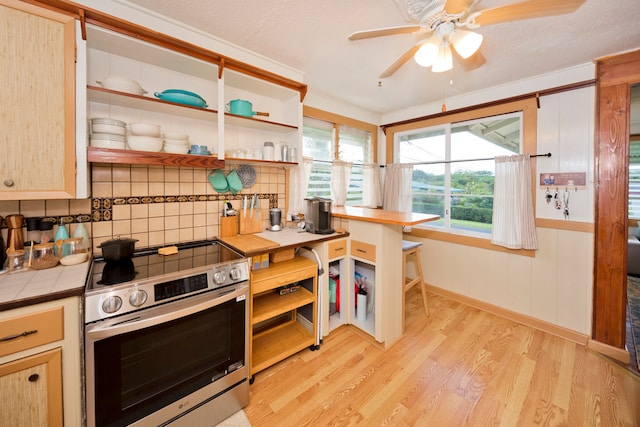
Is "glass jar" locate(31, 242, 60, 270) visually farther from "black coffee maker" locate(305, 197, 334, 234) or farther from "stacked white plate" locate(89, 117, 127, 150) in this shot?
"black coffee maker" locate(305, 197, 334, 234)

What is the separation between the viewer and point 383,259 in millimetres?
1971

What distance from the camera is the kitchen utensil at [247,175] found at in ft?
7.06

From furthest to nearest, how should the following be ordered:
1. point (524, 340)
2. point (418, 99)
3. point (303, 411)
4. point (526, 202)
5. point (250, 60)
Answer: point (418, 99) → point (526, 202) → point (524, 340) → point (250, 60) → point (303, 411)

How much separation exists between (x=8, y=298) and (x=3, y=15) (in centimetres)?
124

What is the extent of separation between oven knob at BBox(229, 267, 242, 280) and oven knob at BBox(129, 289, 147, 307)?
0.41 meters

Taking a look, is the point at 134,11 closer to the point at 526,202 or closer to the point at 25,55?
the point at 25,55

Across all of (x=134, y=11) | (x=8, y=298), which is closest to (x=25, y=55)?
(x=134, y=11)

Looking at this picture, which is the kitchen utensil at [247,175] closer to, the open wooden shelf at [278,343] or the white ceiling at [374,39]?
the white ceiling at [374,39]

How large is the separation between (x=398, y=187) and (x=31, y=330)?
336 centimetres

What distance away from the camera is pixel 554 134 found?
225 cm

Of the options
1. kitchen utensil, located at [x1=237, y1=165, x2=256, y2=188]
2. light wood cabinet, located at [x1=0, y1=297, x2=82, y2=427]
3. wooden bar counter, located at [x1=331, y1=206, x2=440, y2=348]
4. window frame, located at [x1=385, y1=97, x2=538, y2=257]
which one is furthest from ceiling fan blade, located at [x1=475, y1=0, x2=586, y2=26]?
light wood cabinet, located at [x1=0, y1=297, x2=82, y2=427]

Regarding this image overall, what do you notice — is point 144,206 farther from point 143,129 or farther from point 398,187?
point 398,187

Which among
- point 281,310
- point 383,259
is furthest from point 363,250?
point 281,310

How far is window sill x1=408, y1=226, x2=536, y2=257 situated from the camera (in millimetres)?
2466
